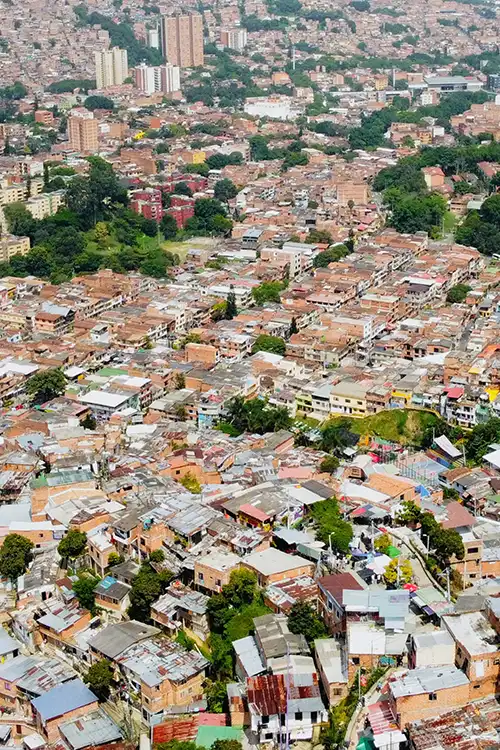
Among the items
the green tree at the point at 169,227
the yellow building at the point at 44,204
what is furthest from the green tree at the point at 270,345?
the yellow building at the point at 44,204

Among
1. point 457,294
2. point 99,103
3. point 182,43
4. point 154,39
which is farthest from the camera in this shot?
Answer: point 154,39

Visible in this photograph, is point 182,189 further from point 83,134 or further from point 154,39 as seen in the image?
point 154,39

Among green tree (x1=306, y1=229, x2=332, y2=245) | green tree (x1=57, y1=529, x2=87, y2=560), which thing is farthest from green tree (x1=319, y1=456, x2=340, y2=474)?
green tree (x1=306, y1=229, x2=332, y2=245)

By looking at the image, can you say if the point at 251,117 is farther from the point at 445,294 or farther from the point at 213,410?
the point at 213,410

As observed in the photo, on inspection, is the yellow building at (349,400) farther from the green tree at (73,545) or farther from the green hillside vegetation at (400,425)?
the green tree at (73,545)

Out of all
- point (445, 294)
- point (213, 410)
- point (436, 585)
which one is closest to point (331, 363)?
point (213, 410)

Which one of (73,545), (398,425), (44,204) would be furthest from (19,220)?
(73,545)

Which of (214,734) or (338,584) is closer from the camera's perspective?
(214,734)
